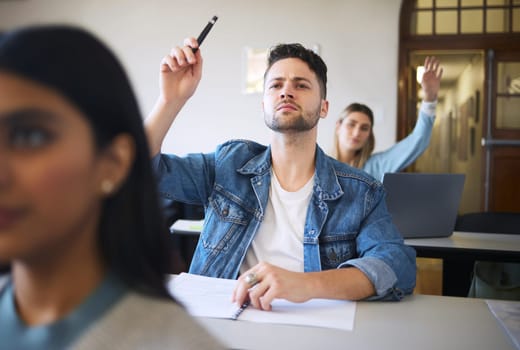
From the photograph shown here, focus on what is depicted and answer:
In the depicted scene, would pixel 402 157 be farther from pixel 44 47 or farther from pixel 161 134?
pixel 44 47

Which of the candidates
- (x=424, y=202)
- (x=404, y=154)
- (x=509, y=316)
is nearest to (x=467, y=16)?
(x=404, y=154)

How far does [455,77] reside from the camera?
7355mm

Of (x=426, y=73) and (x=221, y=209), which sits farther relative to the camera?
(x=426, y=73)

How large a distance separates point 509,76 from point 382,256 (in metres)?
4.07

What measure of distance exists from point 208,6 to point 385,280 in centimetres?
439

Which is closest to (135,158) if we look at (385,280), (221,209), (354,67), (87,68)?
(87,68)

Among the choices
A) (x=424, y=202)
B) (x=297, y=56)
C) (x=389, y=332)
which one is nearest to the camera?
(x=389, y=332)

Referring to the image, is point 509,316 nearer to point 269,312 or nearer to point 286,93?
point 269,312

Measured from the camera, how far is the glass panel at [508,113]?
466cm

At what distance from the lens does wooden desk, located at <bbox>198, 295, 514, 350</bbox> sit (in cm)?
91

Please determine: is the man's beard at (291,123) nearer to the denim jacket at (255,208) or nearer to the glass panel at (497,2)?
the denim jacket at (255,208)

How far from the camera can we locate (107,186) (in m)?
0.39

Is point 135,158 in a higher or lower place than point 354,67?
lower

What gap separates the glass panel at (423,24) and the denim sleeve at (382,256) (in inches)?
148
